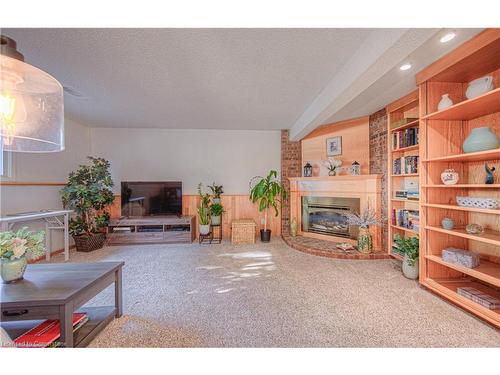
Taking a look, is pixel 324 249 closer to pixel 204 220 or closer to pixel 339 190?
pixel 339 190

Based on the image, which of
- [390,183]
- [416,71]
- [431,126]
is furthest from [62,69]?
[390,183]

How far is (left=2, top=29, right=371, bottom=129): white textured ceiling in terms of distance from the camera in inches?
62.9

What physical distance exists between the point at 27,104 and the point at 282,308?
2206 millimetres

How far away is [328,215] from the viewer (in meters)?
3.88

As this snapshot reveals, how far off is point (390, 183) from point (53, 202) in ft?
17.8

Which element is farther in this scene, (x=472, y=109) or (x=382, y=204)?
(x=382, y=204)

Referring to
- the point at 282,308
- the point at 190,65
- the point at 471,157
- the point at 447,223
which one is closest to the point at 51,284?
the point at 282,308

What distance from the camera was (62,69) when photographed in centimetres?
206

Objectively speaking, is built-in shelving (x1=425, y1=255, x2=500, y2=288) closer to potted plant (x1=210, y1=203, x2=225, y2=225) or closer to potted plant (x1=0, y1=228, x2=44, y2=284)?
potted plant (x1=210, y1=203, x2=225, y2=225)

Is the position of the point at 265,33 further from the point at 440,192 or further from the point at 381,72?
the point at 440,192

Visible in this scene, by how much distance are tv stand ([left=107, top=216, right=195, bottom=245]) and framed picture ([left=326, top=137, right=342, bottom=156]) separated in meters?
3.04

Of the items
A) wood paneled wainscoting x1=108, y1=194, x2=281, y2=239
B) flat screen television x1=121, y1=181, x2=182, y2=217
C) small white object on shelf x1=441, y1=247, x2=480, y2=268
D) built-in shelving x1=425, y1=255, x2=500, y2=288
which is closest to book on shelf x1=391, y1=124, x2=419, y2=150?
small white object on shelf x1=441, y1=247, x2=480, y2=268
